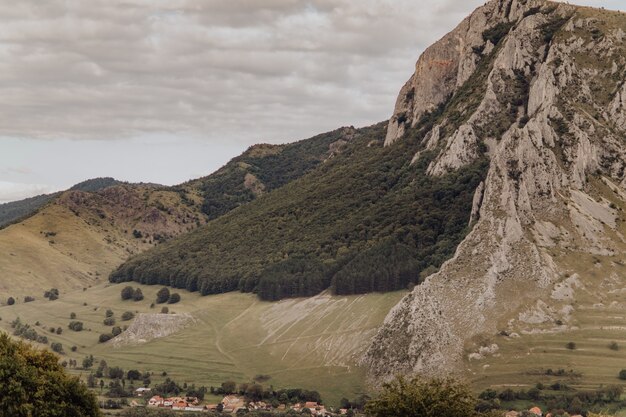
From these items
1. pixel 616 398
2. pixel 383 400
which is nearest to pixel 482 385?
pixel 616 398

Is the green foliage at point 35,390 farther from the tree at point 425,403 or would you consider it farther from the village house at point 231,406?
the village house at point 231,406

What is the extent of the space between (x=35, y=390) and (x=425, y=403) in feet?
161

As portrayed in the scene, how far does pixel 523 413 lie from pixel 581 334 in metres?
39.1

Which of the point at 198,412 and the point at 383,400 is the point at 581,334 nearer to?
the point at 198,412

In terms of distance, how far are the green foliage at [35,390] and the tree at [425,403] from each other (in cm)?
3746

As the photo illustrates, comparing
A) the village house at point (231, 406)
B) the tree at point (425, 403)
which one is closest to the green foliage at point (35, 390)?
the tree at point (425, 403)

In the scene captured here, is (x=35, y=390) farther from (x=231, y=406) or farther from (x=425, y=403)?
(x=231, y=406)

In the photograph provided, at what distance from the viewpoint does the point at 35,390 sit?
322ft

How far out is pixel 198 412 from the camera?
190m

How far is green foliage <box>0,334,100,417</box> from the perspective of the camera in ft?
313

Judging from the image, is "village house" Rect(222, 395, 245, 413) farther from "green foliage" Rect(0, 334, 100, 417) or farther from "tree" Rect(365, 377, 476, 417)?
"tree" Rect(365, 377, 476, 417)

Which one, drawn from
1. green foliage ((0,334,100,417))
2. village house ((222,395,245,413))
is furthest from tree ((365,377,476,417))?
village house ((222,395,245,413))

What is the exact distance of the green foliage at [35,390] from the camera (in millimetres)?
95500

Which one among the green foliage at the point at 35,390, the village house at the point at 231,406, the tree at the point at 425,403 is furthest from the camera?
the village house at the point at 231,406
